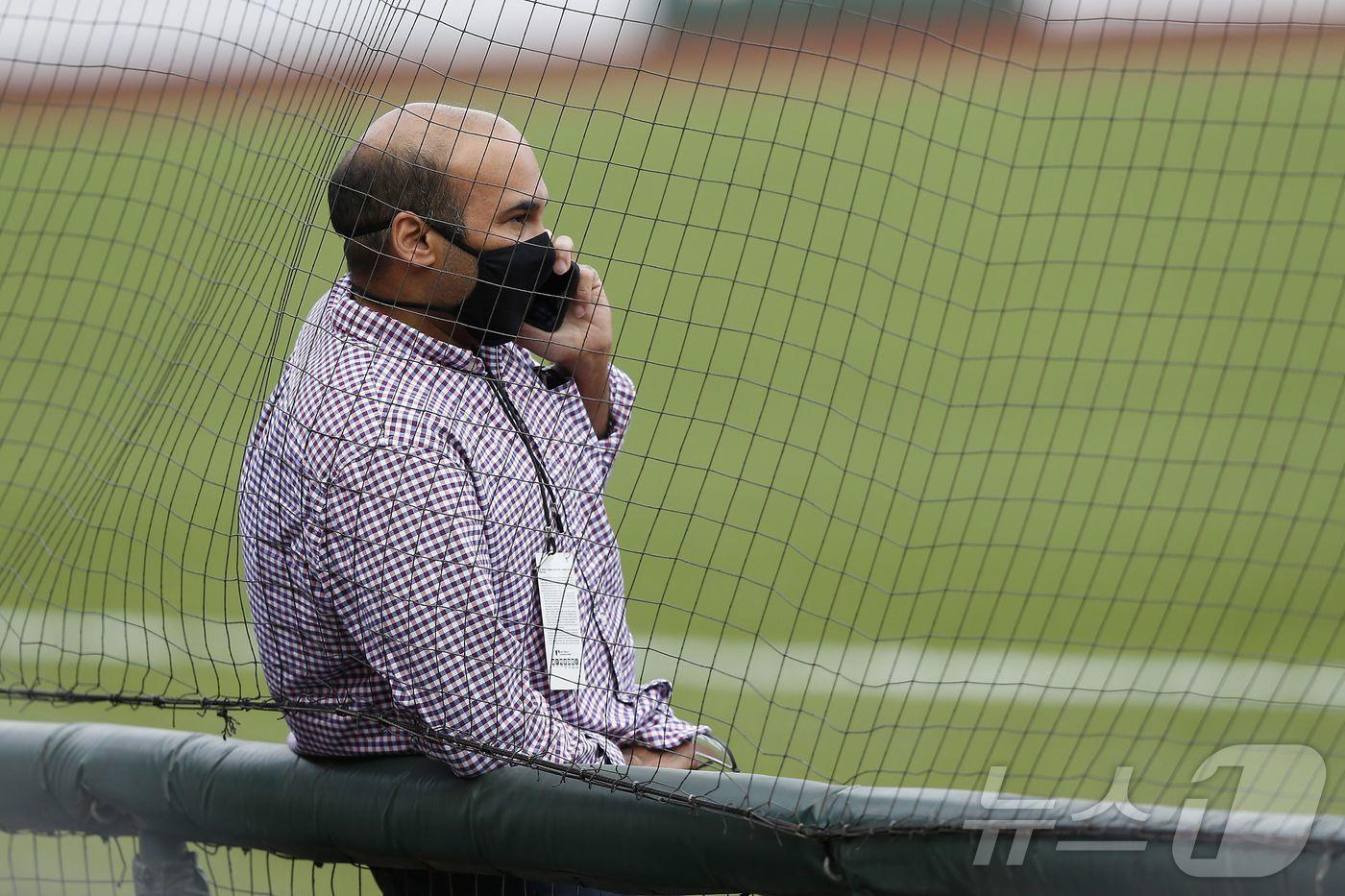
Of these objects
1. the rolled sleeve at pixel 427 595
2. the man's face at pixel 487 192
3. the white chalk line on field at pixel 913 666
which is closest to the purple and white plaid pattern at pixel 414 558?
the rolled sleeve at pixel 427 595

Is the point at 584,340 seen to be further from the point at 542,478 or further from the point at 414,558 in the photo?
the point at 414,558

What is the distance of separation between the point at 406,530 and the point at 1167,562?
4.93m

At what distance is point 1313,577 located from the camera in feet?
17.6

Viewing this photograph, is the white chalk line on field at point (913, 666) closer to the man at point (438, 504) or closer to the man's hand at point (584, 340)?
the man's hand at point (584, 340)

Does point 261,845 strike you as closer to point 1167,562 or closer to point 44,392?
point 1167,562

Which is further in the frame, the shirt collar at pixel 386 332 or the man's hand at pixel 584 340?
A: the man's hand at pixel 584 340

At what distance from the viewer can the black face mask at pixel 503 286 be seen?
5.73 ft

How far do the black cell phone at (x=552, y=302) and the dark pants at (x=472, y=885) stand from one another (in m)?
0.76

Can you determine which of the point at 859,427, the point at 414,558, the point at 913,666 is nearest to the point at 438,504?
the point at 414,558

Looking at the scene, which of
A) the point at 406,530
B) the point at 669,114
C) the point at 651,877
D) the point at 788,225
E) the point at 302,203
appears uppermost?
the point at 669,114

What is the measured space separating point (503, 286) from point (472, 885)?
30.6 inches

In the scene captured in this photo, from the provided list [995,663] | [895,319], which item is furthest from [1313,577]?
[895,319]

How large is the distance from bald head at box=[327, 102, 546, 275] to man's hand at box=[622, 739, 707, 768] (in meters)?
0.71

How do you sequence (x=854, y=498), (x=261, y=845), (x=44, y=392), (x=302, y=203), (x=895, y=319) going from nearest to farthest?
(x=261, y=845)
(x=302, y=203)
(x=854, y=498)
(x=44, y=392)
(x=895, y=319)
